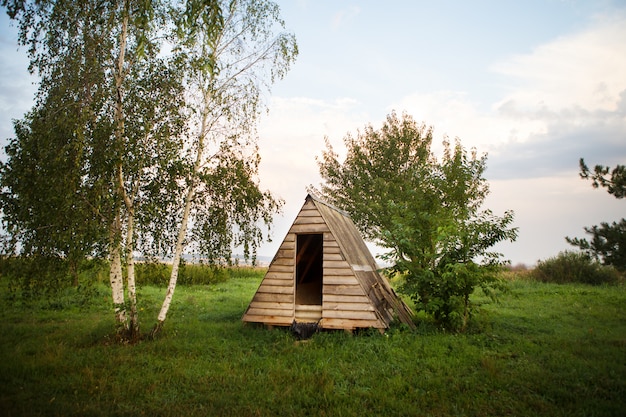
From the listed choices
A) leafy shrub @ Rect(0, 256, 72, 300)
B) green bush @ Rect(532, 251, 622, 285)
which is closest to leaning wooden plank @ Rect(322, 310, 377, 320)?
leafy shrub @ Rect(0, 256, 72, 300)

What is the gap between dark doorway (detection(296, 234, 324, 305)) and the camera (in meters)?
16.0

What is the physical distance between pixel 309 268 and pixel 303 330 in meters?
6.37

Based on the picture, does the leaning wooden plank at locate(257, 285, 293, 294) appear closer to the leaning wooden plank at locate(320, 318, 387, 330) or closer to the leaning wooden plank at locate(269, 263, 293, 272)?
the leaning wooden plank at locate(269, 263, 293, 272)

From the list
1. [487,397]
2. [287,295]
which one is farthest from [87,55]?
[487,397]

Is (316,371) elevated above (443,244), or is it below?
below

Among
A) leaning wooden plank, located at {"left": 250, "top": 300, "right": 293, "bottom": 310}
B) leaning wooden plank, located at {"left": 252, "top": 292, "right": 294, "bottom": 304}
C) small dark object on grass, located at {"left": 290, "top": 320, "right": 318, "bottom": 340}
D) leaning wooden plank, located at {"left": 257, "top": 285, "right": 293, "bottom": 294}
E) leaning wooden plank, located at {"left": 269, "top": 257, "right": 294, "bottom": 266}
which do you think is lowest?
small dark object on grass, located at {"left": 290, "top": 320, "right": 318, "bottom": 340}

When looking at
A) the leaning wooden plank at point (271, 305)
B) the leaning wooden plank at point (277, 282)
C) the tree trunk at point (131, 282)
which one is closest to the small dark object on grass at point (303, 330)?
the leaning wooden plank at point (271, 305)

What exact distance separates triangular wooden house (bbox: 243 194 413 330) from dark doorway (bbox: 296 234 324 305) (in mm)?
2693

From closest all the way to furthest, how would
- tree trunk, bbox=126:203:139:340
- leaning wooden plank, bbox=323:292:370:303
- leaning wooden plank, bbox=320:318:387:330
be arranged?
tree trunk, bbox=126:203:139:340 → leaning wooden plank, bbox=320:318:387:330 → leaning wooden plank, bbox=323:292:370:303

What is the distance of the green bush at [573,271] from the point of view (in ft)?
86.3

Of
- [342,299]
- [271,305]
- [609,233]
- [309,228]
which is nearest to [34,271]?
[271,305]

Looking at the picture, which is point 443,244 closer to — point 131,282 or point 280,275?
point 280,275

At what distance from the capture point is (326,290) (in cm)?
1228

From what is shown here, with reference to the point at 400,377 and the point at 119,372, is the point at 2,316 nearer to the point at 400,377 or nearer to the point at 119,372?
the point at 119,372
